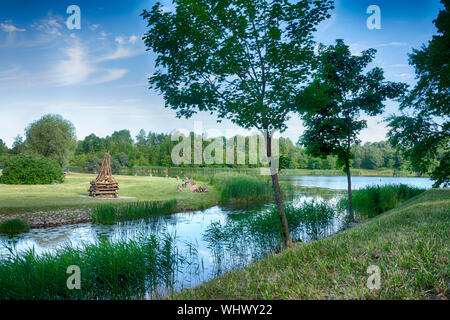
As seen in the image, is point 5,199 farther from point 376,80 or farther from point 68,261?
point 376,80

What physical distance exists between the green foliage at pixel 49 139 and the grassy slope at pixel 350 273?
34171 millimetres

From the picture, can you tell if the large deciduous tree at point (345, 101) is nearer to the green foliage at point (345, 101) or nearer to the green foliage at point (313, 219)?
the green foliage at point (345, 101)

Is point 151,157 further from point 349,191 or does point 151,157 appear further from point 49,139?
point 349,191

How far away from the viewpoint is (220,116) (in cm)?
767

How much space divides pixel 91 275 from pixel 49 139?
3308cm

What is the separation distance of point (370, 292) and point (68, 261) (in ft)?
15.8

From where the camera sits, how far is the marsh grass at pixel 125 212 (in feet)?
39.3

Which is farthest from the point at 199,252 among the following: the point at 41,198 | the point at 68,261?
the point at 41,198

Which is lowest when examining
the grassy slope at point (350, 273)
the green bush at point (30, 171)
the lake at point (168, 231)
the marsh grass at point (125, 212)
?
the lake at point (168, 231)

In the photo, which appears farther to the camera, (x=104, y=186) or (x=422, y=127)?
(x=104, y=186)

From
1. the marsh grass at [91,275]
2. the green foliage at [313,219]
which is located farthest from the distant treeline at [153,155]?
the marsh grass at [91,275]

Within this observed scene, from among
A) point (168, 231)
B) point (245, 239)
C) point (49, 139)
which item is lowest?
point (168, 231)

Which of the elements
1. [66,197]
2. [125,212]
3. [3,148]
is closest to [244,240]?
[125,212]

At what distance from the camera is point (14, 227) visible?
976 centimetres
